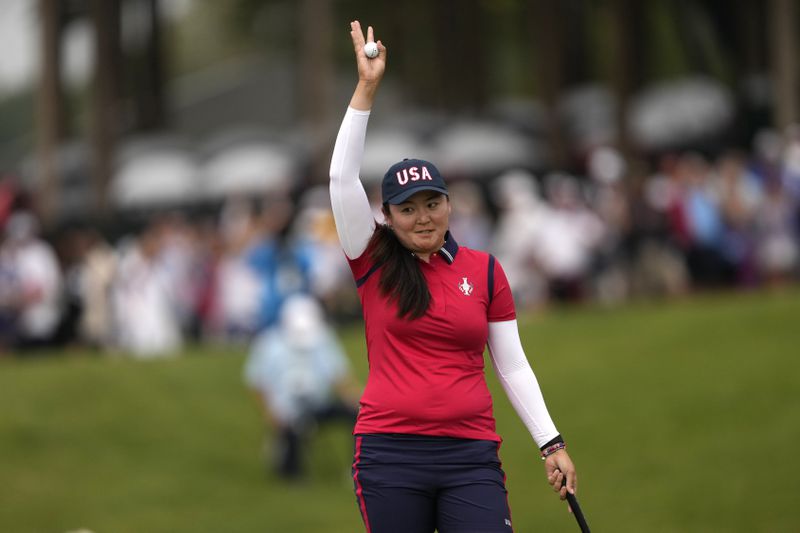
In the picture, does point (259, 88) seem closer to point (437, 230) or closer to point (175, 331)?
point (175, 331)

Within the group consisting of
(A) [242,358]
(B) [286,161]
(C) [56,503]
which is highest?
(B) [286,161]

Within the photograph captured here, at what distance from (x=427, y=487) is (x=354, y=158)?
1294 millimetres

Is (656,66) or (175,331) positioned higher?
(656,66)

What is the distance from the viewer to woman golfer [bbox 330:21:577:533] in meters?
5.48

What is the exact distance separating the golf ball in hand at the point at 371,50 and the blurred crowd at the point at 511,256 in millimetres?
11842

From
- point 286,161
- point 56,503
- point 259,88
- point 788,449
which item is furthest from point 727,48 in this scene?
point 259,88

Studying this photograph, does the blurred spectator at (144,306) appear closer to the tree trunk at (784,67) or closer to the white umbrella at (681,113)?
the tree trunk at (784,67)

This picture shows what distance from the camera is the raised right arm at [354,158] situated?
217 inches

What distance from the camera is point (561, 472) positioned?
573 centimetres

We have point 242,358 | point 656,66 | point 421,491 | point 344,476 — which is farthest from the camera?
point 656,66

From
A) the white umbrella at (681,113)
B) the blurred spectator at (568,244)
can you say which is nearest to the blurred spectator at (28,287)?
the blurred spectator at (568,244)

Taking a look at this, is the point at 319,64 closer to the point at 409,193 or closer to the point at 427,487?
the point at 409,193

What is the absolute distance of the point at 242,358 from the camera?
18.1m

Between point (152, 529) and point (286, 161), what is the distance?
58.9 feet
